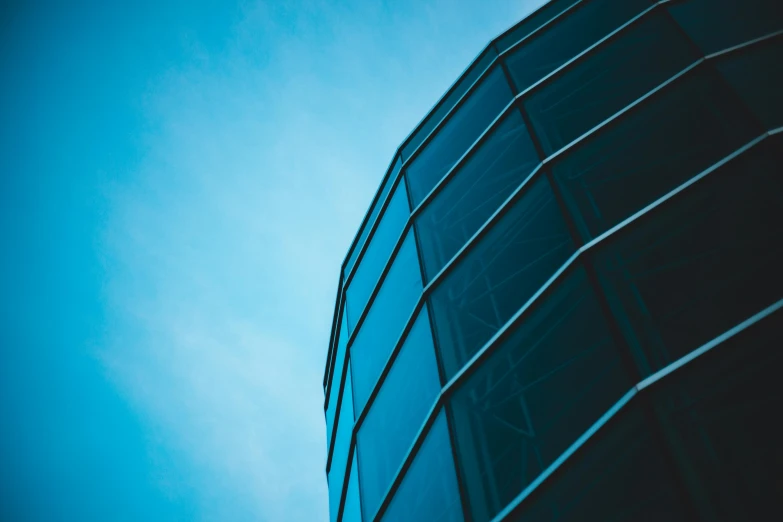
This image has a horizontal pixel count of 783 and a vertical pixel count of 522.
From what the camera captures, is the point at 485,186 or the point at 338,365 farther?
the point at 338,365

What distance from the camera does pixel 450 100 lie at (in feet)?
43.7

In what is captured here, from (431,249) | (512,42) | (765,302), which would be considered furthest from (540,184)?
(512,42)

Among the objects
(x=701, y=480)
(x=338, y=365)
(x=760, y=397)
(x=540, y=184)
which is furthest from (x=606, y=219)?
(x=338, y=365)

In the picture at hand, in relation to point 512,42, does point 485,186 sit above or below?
below

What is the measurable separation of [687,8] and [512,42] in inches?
153

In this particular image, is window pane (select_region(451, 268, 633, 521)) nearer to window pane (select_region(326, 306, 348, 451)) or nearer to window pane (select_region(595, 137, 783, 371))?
window pane (select_region(595, 137, 783, 371))

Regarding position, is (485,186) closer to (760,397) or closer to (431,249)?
(431,249)

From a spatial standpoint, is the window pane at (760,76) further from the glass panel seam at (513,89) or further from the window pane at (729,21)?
the glass panel seam at (513,89)

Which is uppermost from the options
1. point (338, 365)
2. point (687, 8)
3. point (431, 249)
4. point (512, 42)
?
point (512, 42)

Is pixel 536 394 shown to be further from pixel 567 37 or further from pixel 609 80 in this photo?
pixel 567 37

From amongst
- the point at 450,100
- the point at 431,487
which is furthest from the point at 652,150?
the point at 450,100

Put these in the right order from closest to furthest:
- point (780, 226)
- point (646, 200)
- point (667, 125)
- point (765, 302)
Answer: point (765, 302), point (780, 226), point (646, 200), point (667, 125)

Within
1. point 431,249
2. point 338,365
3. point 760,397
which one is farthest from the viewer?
point 338,365

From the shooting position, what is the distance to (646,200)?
6754mm
